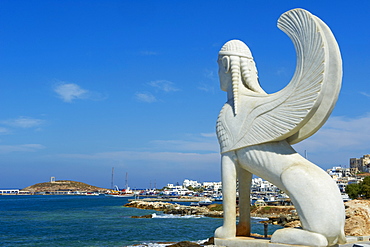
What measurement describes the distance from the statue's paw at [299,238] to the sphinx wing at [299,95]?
1.91 metres

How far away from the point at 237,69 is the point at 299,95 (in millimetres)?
1708

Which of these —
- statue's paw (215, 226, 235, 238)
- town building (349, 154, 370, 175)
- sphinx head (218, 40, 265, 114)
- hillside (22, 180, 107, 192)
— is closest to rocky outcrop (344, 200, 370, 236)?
statue's paw (215, 226, 235, 238)

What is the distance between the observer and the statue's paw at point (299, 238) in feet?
26.0

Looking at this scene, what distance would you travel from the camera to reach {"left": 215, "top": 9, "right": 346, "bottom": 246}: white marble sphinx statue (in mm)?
8156

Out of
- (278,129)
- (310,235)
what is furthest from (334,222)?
(278,129)

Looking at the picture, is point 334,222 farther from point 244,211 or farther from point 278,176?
point 244,211

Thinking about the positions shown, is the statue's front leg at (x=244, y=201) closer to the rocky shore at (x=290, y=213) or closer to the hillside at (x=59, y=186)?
the rocky shore at (x=290, y=213)

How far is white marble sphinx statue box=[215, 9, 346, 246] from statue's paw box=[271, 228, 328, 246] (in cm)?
2

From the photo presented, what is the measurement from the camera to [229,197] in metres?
9.52

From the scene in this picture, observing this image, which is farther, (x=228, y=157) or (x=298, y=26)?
(x=228, y=157)

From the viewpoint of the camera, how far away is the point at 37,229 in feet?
113

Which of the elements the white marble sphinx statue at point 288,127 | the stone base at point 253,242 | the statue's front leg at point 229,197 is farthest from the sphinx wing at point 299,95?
the stone base at point 253,242

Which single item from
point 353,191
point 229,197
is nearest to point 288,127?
point 229,197

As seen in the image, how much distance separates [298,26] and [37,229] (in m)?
31.4
